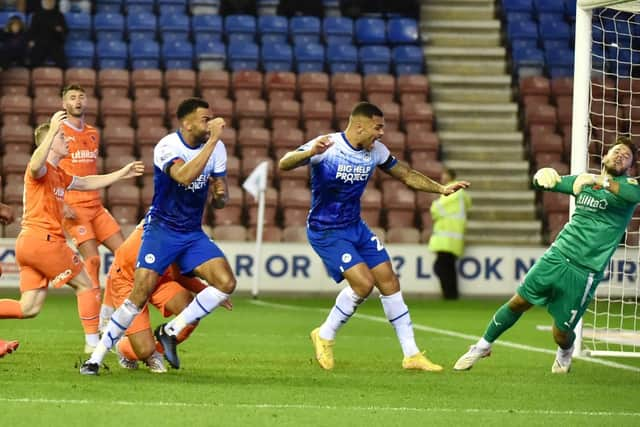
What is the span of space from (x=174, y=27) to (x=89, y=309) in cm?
1260

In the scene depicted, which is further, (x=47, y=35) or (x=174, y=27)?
(x=174, y=27)

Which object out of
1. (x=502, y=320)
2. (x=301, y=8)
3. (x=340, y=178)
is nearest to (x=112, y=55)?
(x=301, y=8)

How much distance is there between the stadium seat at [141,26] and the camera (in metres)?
22.7

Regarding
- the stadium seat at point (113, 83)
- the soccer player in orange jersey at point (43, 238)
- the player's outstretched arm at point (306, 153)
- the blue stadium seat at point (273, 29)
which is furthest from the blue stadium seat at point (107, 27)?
the player's outstretched arm at point (306, 153)

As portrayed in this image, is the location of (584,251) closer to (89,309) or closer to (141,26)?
(89,309)

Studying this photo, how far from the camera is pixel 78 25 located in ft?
74.2

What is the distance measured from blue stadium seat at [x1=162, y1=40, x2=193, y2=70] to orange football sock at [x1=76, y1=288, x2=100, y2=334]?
11.9m

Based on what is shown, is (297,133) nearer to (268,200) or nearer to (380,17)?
(268,200)

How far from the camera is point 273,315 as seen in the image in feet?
52.4

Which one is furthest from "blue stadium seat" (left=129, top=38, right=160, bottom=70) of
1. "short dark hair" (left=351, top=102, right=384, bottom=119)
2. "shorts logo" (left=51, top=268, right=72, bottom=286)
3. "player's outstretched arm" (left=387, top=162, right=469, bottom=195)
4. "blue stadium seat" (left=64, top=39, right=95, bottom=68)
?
"short dark hair" (left=351, top=102, right=384, bottom=119)

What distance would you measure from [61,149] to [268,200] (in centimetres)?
1023

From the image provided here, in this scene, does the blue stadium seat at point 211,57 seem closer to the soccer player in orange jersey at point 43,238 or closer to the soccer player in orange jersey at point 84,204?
the soccer player in orange jersey at point 84,204

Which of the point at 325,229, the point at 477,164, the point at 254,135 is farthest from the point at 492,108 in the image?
the point at 325,229

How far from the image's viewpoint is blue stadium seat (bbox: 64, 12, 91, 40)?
2261 cm
